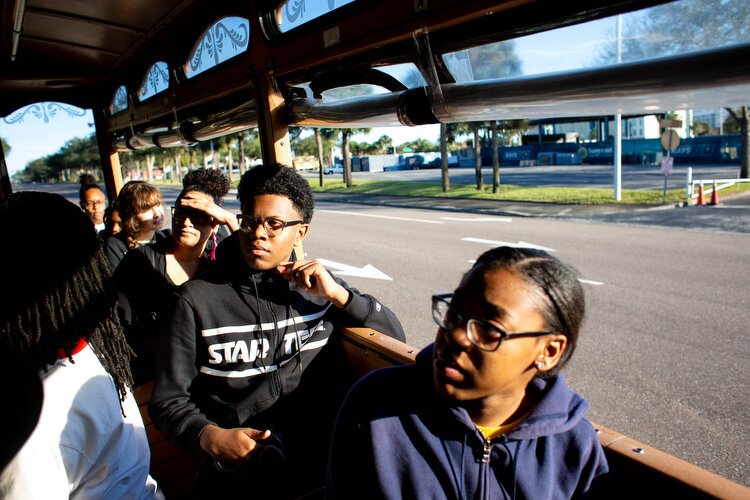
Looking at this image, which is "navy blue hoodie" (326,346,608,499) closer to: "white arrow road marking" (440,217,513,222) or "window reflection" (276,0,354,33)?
"window reflection" (276,0,354,33)

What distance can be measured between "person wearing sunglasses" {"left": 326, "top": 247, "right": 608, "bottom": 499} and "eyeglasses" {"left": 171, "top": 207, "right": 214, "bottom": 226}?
1.80m

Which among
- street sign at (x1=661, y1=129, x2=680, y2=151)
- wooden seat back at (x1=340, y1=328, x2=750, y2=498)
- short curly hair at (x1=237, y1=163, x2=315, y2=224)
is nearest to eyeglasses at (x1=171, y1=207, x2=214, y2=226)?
short curly hair at (x1=237, y1=163, x2=315, y2=224)

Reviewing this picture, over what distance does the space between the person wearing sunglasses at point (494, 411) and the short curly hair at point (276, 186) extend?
41.8 inches

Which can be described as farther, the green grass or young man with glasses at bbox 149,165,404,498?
the green grass

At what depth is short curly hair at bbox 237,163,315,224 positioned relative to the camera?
7.19ft

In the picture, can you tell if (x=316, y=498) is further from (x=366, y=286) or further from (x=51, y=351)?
(x=366, y=286)

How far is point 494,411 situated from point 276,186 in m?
1.32

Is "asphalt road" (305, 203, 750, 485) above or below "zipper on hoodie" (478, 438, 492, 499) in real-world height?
below

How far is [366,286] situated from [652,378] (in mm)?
4190

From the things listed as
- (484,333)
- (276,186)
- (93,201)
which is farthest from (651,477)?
(93,201)

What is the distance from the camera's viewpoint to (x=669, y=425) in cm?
367

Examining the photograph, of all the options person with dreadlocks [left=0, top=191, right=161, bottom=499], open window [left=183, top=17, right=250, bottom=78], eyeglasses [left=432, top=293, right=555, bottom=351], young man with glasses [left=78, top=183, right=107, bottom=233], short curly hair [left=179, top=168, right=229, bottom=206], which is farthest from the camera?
young man with glasses [left=78, top=183, right=107, bottom=233]

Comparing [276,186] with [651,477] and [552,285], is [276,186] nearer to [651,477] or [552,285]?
[552,285]

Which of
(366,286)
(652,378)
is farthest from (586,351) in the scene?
(366,286)
